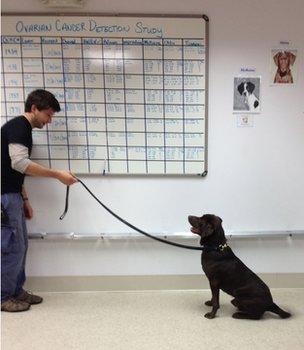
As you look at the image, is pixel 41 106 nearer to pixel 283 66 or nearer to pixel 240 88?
pixel 240 88

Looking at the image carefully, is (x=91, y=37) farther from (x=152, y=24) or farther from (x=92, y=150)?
(x=92, y=150)

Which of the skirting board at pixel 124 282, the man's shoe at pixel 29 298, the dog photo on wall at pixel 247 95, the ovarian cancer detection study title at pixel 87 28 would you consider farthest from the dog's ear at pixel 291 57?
the man's shoe at pixel 29 298

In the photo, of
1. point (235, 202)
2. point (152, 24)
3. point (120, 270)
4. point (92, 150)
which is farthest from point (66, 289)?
point (152, 24)

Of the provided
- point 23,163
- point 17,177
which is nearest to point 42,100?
point 23,163

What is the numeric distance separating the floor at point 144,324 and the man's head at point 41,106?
130 centimetres

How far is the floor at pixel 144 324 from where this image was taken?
2.01m

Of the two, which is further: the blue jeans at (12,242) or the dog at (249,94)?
the dog at (249,94)

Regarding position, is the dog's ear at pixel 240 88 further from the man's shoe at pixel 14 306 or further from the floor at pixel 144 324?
the man's shoe at pixel 14 306

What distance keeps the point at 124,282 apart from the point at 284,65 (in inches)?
77.1

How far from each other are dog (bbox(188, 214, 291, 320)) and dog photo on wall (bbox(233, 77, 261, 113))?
32.0 inches

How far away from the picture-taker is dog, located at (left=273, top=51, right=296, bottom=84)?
93.7 inches

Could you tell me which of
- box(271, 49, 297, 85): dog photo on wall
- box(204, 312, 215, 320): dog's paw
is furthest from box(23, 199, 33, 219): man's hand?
box(271, 49, 297, 85): dog photo on wall

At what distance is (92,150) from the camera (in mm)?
2471

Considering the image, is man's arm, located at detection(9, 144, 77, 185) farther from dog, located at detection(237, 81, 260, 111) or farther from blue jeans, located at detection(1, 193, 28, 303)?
dog, located at detection(237, 81, 260, 111)
